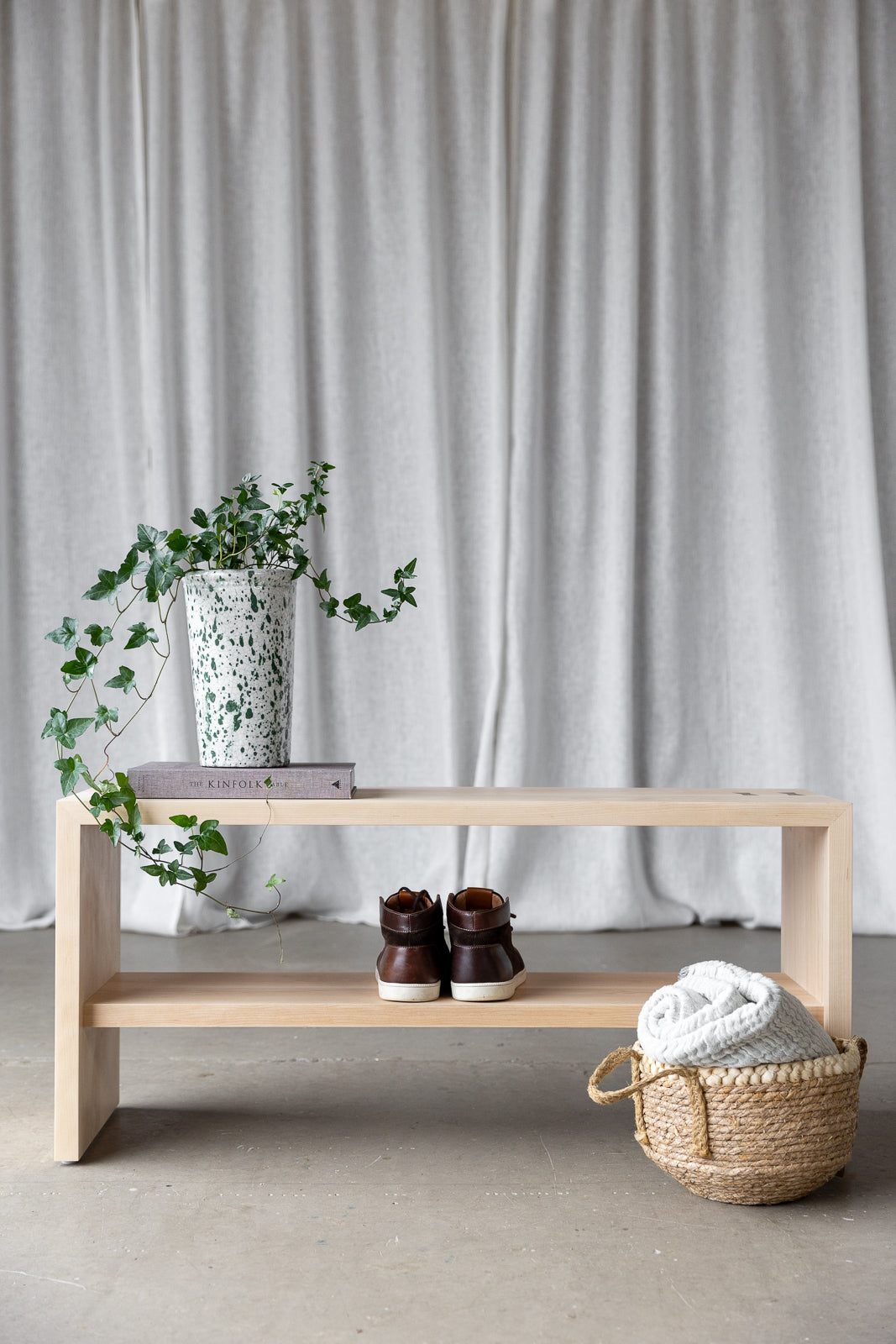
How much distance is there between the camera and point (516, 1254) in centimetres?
120

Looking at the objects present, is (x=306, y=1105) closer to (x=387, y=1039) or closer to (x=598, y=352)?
(x=387, y=1039)

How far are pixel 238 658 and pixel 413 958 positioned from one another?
1.51 feet

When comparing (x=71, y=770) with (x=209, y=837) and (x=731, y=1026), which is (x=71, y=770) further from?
(x=731, y=1026)

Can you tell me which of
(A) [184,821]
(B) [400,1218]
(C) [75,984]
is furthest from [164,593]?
(B) [400,1218]

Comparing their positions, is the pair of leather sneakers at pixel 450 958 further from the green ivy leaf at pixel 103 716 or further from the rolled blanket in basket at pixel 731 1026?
the green ivy leaf at pixel 103 716

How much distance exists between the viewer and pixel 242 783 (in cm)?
146

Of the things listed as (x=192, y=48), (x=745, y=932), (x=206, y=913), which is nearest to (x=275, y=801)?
(x=206, y=913)

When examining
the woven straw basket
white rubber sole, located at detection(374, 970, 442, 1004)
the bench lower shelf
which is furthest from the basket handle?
white rubber sole, located at detection(374, 970, 442, 1004)

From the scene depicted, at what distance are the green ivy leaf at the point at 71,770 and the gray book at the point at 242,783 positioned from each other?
6 cm

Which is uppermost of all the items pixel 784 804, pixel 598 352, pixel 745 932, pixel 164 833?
pixel 598 352

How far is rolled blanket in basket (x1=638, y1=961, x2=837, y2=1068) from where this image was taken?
1253 mm

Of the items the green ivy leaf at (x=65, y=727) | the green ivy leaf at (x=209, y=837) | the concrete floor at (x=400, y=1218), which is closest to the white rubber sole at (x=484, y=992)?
the concrete floor at (x=400, y=1218)

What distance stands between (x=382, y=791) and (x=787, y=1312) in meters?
0.80

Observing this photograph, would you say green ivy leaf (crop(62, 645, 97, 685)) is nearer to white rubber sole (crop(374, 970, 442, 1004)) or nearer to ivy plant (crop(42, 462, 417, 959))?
ivy plant (crop(42, 462, 417, 959))
